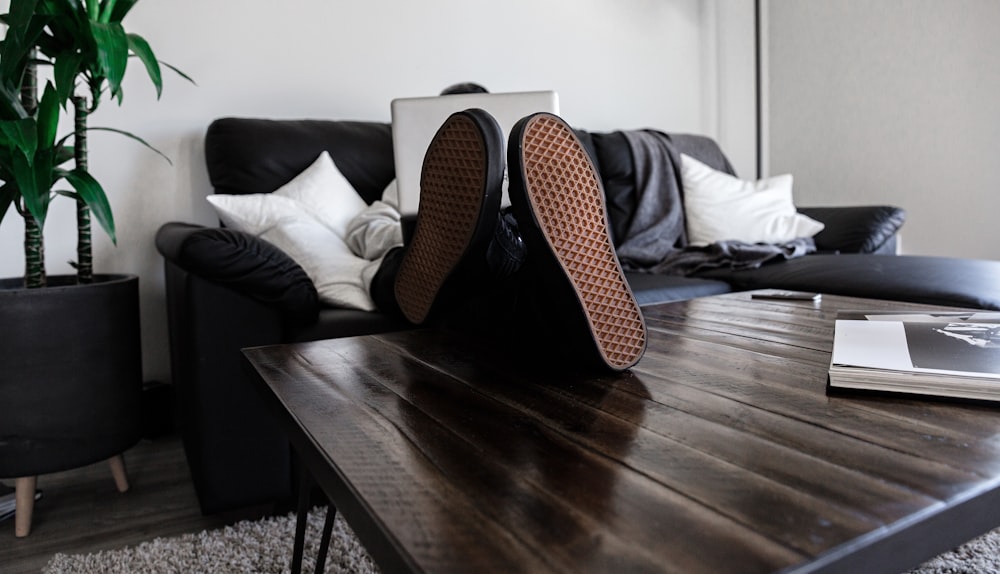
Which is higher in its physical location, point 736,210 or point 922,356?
point 736,210

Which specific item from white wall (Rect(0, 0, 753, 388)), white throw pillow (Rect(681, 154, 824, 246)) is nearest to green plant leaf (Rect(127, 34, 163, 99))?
white wall (Rect(0, 0, 753, 388))

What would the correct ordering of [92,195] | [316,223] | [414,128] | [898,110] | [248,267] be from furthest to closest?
[898,110], [316,223], [414,128], [92,195], [248,267]

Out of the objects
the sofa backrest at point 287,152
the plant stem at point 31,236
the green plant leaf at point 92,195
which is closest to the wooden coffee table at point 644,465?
the green plant leaf at point 92,195

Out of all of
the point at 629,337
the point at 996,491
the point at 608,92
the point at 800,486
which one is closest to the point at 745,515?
the point at 800,486

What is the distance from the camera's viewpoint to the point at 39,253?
143cm

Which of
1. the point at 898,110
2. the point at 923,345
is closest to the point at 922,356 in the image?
the point at 923,345

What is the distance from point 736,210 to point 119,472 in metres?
1.98

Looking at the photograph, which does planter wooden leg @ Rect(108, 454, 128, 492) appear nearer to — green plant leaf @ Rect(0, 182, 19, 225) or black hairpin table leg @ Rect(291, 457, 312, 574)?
green plant leaf @ Rect(0, 182, 19, 225)

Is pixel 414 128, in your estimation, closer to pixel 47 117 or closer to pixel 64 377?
pixel 47 117

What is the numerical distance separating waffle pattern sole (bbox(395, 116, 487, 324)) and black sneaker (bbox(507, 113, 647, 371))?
0.11 metres

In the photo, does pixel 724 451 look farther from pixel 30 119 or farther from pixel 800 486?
pixel 30 119

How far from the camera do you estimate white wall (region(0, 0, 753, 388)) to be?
78.7 inches

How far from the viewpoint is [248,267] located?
1269 mm

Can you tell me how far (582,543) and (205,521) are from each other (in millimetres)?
1219
